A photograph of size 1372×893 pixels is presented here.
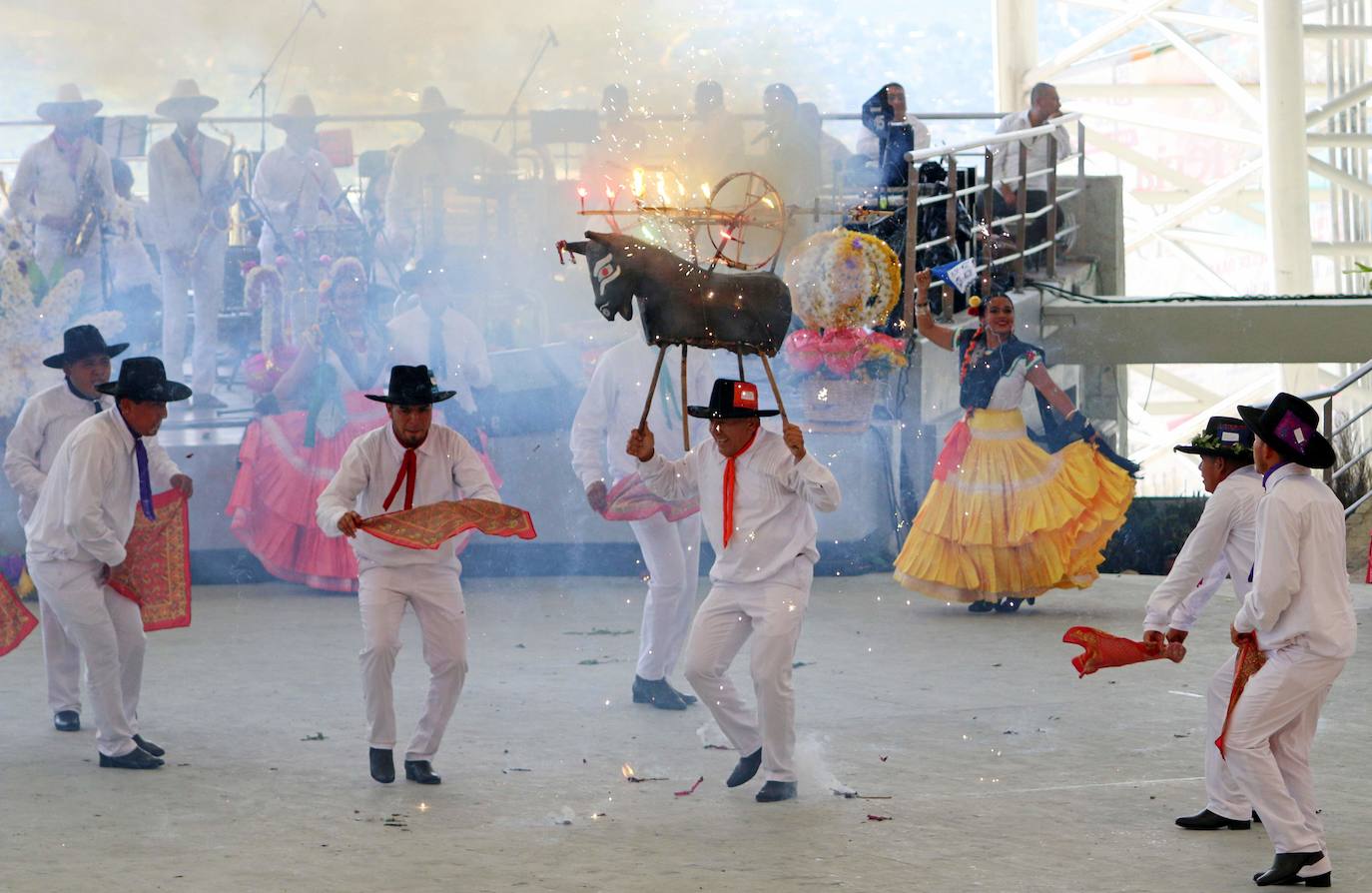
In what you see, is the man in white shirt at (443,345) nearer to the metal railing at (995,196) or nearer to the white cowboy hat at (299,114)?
the white cowboy hat at (299,114)

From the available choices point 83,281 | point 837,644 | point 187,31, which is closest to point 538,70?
point 187,31

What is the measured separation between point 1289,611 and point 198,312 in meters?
8.61

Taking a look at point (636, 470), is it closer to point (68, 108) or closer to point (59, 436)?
point (59, 436)

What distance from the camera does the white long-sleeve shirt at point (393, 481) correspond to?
686cm

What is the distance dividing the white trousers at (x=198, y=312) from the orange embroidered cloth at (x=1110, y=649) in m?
7.86

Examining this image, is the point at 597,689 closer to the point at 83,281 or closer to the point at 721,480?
the point at 721,480

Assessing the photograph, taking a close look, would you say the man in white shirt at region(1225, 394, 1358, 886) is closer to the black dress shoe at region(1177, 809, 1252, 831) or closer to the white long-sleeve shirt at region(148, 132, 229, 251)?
the black dress shoe at region(1177, 809, 1252, 831)

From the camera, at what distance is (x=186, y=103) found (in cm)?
1232

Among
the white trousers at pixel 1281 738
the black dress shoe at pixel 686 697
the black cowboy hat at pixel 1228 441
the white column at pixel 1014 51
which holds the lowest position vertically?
the black dress shoe at pixel 686 697

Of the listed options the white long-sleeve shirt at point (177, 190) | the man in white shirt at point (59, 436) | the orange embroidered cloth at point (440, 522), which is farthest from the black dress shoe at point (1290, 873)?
the white long-sleeve shirt at point (177, 190)

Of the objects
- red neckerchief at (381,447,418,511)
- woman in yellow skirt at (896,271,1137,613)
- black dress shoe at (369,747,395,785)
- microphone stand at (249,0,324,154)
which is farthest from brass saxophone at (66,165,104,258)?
black dress shoe at (369,747,395,785)

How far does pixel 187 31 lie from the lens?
13.2m

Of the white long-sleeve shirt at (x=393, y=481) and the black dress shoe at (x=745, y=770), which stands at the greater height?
the white long-sleeve shirt at (x=393, y=481)

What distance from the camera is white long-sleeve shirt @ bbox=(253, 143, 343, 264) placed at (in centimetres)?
1249
